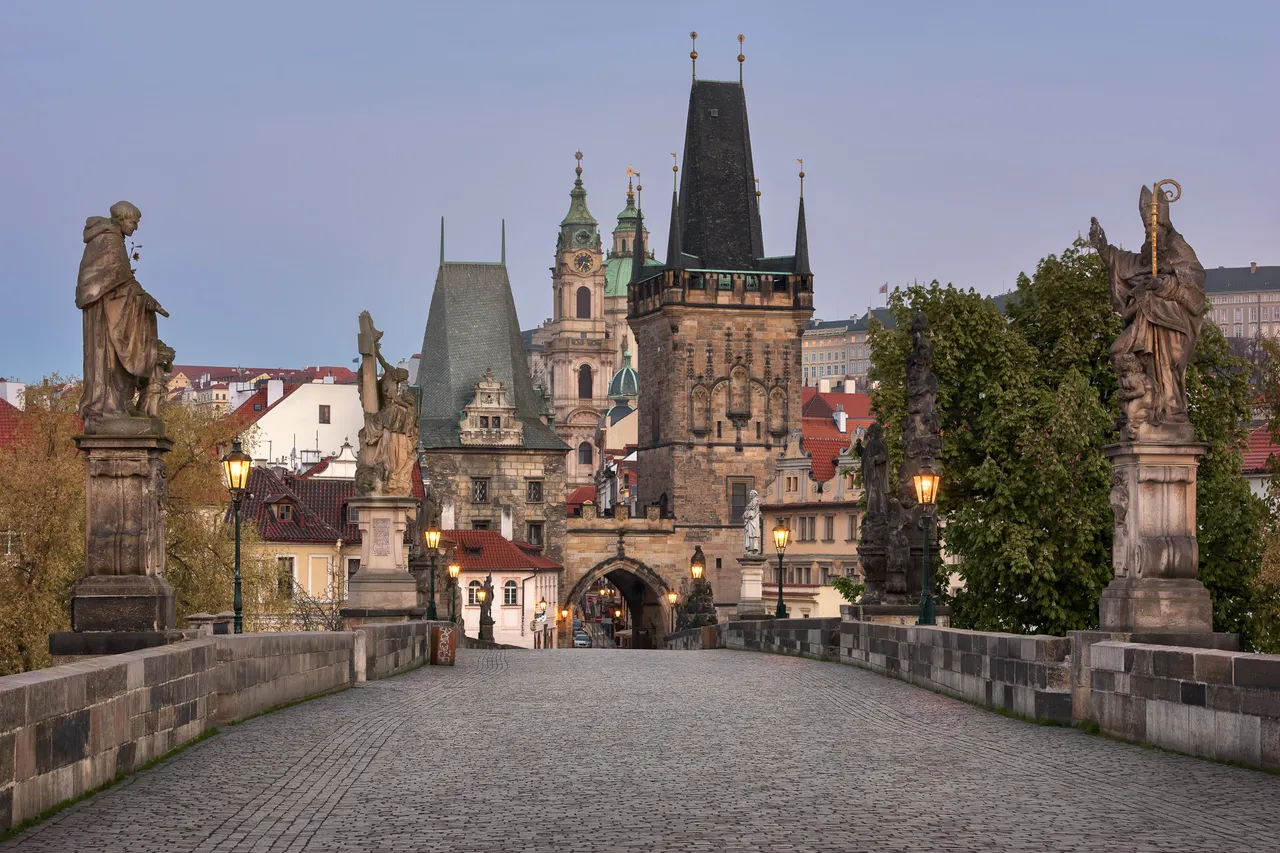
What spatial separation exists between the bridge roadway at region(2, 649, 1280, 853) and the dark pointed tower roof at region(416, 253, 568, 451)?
80.7 m

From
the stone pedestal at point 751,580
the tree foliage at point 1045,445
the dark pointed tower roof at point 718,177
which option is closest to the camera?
the tree foliage at point 1045,445

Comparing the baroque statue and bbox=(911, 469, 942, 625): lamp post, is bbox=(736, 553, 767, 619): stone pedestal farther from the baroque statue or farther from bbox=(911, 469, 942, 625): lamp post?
the baroque statue

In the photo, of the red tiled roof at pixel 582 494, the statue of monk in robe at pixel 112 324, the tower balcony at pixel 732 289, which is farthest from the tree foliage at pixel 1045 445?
the red tiled roof at pixel 582 494

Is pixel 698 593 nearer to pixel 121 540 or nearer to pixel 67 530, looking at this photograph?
pixel 67 530

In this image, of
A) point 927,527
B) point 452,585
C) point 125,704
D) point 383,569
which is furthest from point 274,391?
point 125,704

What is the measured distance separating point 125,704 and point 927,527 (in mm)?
14990

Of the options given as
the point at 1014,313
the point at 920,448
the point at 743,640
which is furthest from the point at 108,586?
the point at 1014,313

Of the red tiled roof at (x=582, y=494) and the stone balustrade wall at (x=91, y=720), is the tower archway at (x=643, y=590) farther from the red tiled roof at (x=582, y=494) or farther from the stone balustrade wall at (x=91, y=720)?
the stone balustrade wall at (x=91, y=720)

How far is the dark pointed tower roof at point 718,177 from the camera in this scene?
10019cm

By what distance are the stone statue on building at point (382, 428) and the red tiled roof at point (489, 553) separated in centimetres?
6077

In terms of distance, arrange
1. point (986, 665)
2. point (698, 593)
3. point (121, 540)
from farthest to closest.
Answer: point (698, 593), point (986, 665), point (121, 540)

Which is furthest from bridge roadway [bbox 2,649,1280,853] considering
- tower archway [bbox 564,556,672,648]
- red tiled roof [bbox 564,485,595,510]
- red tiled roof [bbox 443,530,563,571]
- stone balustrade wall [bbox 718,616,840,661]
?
red tiled roof [bbox 564,485,595,510]

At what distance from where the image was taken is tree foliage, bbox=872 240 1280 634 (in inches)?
1622

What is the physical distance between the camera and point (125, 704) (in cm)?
1110
